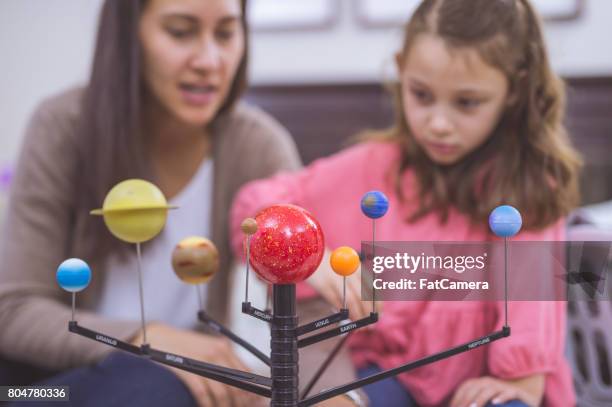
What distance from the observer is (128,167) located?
0.96 metres

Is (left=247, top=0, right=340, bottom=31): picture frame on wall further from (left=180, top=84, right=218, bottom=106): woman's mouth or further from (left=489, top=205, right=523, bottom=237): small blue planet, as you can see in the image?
(left=489, top=205, right=523, bottom=237): small blue planet

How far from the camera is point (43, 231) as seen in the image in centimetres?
94

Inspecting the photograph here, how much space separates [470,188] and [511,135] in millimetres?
84

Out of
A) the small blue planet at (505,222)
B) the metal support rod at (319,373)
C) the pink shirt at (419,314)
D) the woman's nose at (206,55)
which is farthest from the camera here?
the woman's nose at (206,55)

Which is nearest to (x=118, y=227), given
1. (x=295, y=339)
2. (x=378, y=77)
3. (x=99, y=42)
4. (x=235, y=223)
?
(x=295, y=339)

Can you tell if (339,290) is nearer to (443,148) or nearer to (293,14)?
(443,148)

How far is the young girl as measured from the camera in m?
0.72

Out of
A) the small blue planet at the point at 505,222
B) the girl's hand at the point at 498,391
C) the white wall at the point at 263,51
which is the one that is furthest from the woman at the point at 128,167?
the white wall at the point at 263,51

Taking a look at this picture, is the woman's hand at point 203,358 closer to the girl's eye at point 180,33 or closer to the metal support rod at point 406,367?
the metal support rod at point 406,367

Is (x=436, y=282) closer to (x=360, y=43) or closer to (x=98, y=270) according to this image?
(x=98, y=270)

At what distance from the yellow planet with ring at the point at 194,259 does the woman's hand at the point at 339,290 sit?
0.10m

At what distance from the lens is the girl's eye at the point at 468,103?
2.51 feet

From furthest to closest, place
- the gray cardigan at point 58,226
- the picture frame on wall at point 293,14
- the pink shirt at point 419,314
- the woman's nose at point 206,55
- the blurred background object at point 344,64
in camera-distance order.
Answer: the picture frame on wall at point 293,14
the blurred background object at point 344,64
the woman's nose at point 206,55
the gray cardigan at point 58,226
the pink shirt at point 419,314

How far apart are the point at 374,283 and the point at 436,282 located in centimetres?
5
